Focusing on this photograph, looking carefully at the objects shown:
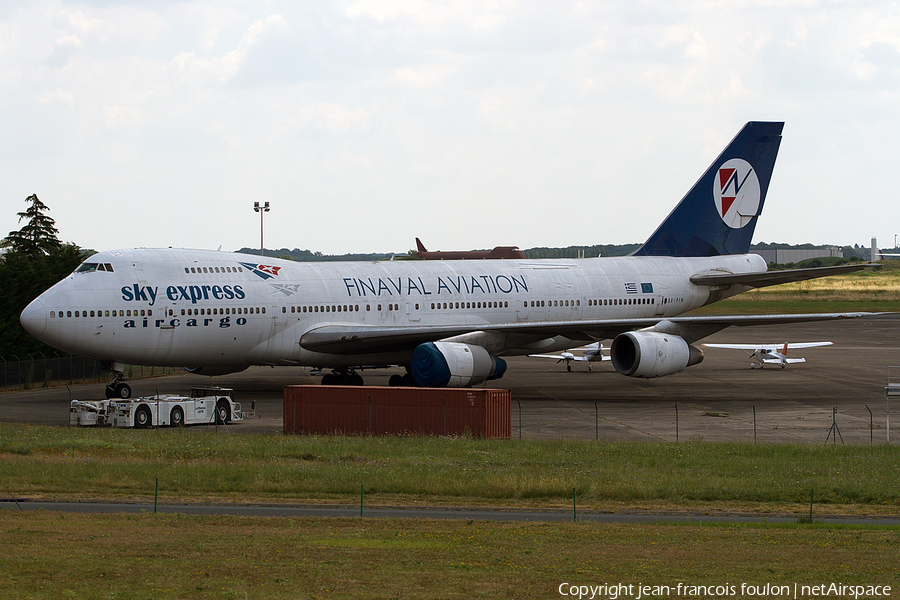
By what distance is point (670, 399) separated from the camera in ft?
138

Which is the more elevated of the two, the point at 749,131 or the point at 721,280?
the point at 749,131

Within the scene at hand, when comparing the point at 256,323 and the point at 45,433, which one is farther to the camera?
the point at 256,323

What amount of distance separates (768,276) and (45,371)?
1274 inches

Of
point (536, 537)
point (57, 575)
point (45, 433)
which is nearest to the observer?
point (57, 575)

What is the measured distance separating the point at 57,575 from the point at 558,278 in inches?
1299

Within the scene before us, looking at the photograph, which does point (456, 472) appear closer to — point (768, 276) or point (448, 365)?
point (448, 365)

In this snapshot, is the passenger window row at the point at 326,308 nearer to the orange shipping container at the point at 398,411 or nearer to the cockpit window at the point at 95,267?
Result: the cockpit window at the point at 95,267

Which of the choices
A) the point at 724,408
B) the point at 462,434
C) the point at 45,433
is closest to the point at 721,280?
the point at 724,408

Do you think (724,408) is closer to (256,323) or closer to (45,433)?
(256,323)

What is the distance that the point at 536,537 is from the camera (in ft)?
61.8

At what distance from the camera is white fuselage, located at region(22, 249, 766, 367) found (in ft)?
120

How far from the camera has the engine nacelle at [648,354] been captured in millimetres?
38844

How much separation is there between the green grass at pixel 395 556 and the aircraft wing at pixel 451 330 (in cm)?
1942

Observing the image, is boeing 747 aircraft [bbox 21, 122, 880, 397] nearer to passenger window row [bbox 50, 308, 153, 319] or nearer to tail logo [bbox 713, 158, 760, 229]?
passenger window row [bbox 50, 308, 153, 319]
